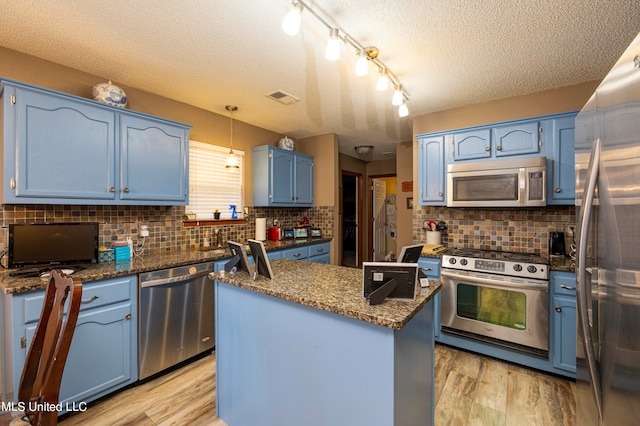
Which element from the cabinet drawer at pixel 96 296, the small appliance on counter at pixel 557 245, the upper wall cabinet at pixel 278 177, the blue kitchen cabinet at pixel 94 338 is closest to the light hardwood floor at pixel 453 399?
the blue kitchen cabinet at pixel 94 338

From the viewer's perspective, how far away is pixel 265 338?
1.55 m

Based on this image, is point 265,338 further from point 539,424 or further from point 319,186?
point 319,186

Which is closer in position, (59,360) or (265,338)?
(59,360)

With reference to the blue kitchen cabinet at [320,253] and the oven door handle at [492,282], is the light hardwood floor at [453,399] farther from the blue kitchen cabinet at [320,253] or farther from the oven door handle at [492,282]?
the blue kitchen cabinet at [320,253]

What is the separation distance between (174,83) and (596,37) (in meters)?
3.24

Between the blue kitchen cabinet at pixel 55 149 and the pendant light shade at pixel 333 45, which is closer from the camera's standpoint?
the pendant light shade at pixel 333 45

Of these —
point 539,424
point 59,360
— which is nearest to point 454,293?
point 539,424

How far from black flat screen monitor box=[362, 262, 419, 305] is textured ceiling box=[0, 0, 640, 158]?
1.46 metres

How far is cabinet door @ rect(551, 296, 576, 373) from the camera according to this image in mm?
2182

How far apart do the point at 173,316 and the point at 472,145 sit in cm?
319

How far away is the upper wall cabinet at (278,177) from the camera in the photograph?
372 cm

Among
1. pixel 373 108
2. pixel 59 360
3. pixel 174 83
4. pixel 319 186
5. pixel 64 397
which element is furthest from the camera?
pixel 319 186

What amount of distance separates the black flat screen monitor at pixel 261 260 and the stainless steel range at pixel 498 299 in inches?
72.3

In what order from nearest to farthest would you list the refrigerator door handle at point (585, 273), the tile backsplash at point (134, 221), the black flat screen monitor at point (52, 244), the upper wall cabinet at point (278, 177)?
the refrigerator door handle at point (585, 273) → the black flat screen monitor at point (52, 244) → the tile backsplash at point (134, 221) → the upper wall cabinet at point (278, 177)
